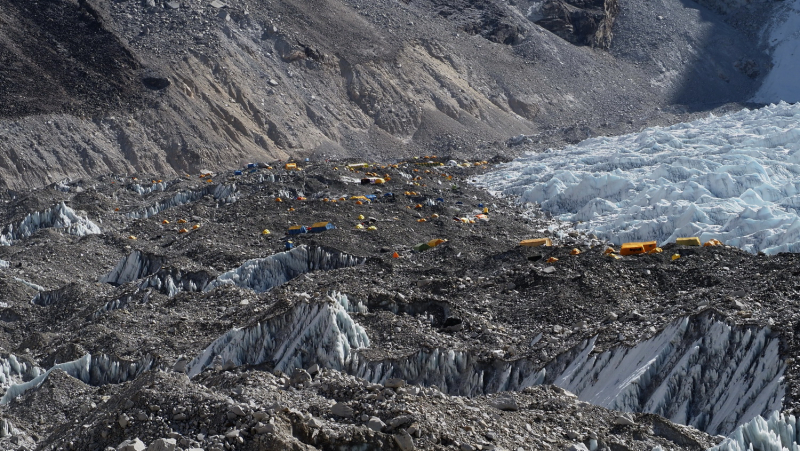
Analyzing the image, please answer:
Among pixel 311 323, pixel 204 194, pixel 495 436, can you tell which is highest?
pixel 495 436

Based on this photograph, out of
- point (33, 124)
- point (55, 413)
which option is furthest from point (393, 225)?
point (33, 124)

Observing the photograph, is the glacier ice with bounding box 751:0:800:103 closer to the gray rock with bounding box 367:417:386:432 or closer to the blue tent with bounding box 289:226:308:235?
the blue tent with bounding box 289:226:308:235

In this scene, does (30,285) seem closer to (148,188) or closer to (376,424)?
(148,188)

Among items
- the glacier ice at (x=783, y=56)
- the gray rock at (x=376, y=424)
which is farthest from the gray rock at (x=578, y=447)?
the glacier ice at (x=783, y=56)

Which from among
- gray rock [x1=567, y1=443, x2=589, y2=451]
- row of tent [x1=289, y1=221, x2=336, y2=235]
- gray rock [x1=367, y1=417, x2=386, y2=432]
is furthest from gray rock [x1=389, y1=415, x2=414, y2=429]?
row of tent [x1=289, y1=221, x2=336, y2=235]

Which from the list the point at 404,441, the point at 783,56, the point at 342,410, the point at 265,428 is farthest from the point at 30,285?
the point at 783,56

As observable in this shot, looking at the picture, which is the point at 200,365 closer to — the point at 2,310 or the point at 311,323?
the point at 311,323
